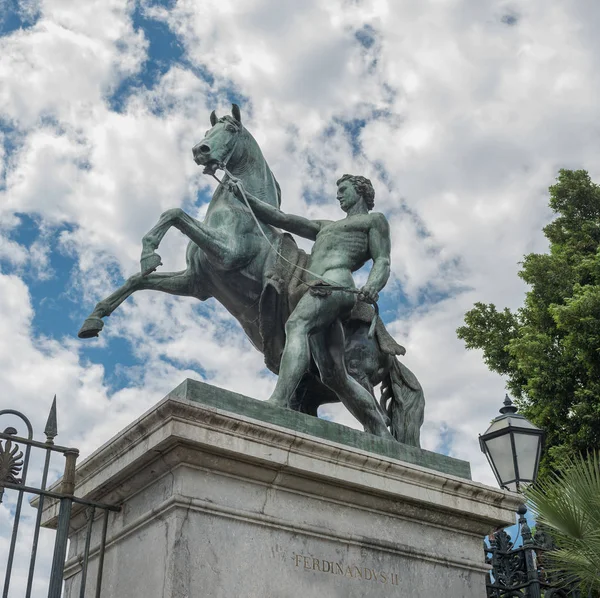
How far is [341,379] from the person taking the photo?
765cm

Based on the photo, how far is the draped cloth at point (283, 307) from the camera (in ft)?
26.0

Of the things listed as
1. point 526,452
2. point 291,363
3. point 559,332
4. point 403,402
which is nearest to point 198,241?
point 291,363

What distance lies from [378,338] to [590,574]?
10.4 ft

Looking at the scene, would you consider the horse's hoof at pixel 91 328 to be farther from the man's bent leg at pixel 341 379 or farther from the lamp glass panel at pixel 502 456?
the lamp glass panel at pixel 502 456

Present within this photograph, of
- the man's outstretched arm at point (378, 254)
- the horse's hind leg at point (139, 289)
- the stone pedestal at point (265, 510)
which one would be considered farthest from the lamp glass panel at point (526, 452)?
the horse's hind leg at point (139, 289)

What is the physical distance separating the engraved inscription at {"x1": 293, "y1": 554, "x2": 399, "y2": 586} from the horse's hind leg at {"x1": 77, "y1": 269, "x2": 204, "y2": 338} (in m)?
2.64

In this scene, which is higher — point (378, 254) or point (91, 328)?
point (378, 254)

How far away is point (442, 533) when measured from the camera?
716 centimetres

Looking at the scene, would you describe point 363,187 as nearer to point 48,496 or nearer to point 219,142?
point 219,142

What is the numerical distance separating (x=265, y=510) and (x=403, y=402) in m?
2.34

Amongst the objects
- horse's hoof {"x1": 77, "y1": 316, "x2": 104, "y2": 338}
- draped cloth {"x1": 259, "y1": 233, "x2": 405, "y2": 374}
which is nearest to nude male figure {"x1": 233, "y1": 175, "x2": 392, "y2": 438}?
draped cloth {"x1": 259, "y1": 233, "x2": 405, "y2": 374}

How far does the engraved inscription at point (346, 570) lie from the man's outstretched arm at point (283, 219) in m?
3.21

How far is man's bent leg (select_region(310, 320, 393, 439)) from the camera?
760 cm

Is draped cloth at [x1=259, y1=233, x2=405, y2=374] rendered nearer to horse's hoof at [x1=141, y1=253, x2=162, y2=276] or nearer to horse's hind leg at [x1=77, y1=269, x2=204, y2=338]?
horse's hind leg at [x1=77, y1=269, x2=204, y2=338]
